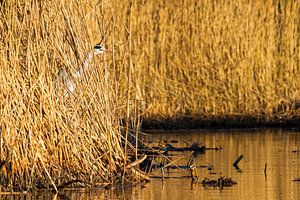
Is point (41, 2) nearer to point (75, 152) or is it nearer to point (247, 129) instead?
point (75, 152)

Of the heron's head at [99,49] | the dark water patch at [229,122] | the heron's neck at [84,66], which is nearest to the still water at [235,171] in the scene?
the dark water patch at [229,122]

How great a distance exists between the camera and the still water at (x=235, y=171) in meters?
9.48

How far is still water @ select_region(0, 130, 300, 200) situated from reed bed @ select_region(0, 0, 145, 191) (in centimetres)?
28

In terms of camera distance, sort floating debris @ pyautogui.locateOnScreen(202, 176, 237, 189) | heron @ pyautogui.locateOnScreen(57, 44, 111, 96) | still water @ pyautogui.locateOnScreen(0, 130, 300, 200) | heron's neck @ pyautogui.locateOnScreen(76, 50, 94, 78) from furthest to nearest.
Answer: floating debris @ pyautogui.locateOnScreen(202, 176, 237, 189)
heron's neck @ pyautogui.locateOnScreen(76, 50, 94, 78)
heron @ pyautogui.locateOnScreen(57, 44, 111, 96)
still water @ pyautogui.locateOnScreen(0, 130, 300, 200)

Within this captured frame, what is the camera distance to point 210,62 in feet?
56.1

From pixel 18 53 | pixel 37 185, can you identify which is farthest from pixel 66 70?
pixel 37 185

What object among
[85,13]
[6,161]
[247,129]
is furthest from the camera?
[247,129]

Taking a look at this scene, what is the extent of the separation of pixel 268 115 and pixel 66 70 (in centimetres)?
747

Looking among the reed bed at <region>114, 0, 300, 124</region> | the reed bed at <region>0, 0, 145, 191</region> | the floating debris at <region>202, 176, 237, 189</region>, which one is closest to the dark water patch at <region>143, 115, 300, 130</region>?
the reed bed at <region>114, 0, 300, 124</region>

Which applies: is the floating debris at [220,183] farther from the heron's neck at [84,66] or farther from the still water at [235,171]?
the heron's neck at [84,66]

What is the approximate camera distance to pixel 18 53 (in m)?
9.72

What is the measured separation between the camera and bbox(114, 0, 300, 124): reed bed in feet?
55.3

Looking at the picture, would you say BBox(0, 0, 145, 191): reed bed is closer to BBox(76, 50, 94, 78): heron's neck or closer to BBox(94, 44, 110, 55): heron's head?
BBox(76, 50, 94, 78): heron's neck

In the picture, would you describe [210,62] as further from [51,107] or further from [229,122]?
[51,107]
